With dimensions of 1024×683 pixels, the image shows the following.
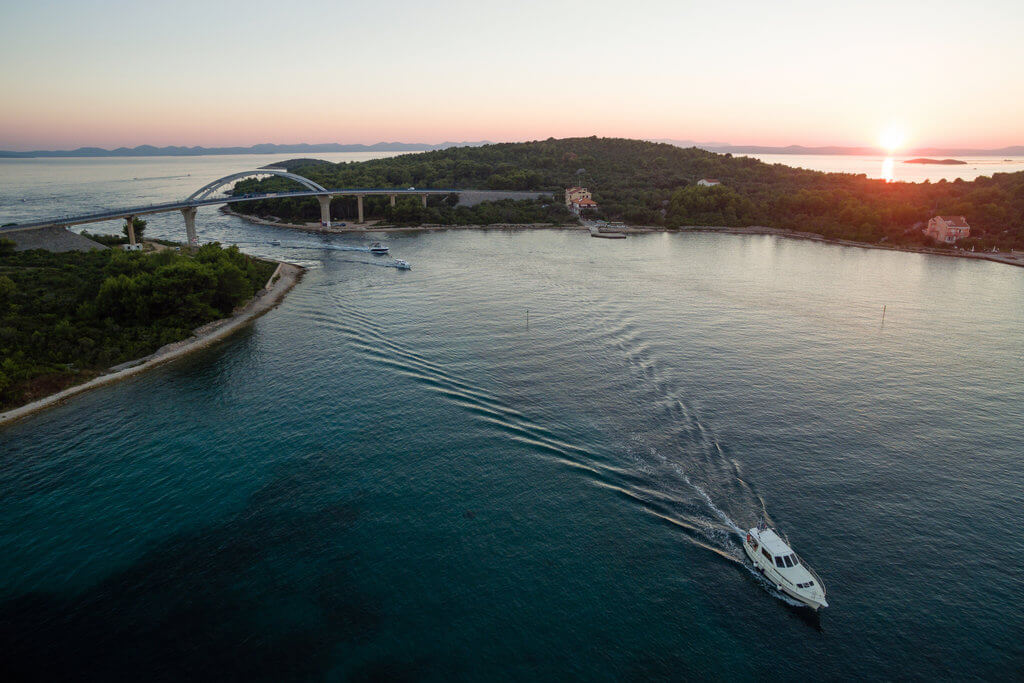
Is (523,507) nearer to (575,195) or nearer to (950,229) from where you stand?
(950,229)

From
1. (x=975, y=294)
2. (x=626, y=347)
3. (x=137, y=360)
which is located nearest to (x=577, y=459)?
(x=626, y=347)

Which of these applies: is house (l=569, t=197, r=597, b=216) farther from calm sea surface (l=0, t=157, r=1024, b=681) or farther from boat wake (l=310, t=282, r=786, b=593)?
boat wake (l=310, t=282, r=786, b=593)

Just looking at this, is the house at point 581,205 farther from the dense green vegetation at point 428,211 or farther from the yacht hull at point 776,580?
the yacht hull at point 776,580

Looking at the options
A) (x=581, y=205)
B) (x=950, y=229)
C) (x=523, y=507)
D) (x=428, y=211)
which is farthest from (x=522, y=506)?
(x=581, y=205)

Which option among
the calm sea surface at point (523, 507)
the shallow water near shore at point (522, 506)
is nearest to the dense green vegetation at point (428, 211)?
the calm sea surface at point (523, 507)

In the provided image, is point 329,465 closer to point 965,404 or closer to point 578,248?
point 965,404
